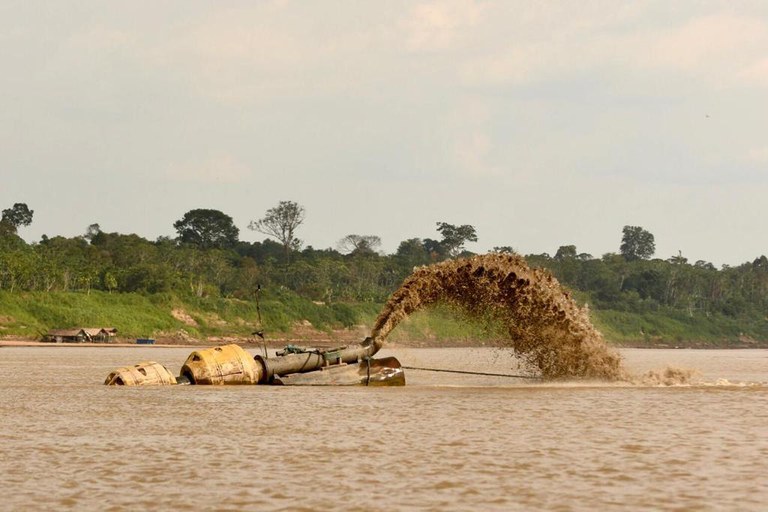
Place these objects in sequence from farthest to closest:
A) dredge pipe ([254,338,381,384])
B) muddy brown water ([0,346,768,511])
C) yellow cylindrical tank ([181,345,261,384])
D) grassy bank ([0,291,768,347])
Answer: grassy bank ([0,291,768,347]) → dredge pipe ([254,338,381,384]) → yellow cylindrical tank ([181,345,261,384]) → muddy brown water ([0,346,768,511])

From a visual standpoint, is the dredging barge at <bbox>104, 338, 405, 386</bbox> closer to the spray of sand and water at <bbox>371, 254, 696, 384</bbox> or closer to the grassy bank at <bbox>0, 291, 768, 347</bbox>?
the spray of sand and water at <bbox>371, 254, 696, 384</bbox>

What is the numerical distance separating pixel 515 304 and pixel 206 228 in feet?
498

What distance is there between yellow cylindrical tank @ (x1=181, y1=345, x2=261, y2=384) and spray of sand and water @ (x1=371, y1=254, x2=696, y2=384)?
3.93m

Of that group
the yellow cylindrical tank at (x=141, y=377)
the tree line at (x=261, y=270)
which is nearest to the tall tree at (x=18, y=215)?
the tree line at (x=261, y=270)

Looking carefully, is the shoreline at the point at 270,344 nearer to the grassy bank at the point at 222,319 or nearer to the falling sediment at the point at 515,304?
the grassy bank at the point at 222,319

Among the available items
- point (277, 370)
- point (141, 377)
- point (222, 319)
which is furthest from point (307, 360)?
point (222, 319)

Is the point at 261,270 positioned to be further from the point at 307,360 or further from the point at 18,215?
the point at 307,360

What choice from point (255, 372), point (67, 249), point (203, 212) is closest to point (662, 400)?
point (255, 372)

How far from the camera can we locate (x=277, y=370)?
34.0m

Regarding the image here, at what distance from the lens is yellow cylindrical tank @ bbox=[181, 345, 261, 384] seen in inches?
1315

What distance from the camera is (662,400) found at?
29.7 m

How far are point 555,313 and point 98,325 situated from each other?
88027mm

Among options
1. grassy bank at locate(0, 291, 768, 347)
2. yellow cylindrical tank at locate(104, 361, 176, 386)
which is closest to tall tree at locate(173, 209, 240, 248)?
grassy bank at locate(0, 291, 768, 347)

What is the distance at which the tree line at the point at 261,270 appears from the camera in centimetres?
13125
